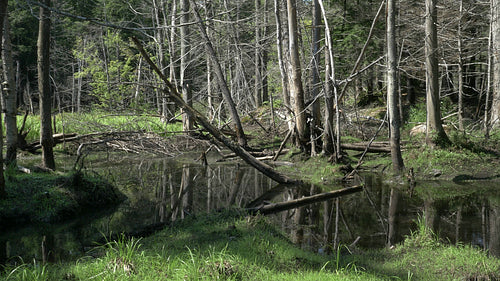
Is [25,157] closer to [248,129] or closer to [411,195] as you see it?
[248,129]

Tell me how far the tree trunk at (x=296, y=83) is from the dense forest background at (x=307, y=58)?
1.4 inches

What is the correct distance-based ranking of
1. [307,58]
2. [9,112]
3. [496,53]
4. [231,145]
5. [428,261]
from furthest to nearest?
[307,58] < [496,53] < [9,112] < [231,145] < [428,261]

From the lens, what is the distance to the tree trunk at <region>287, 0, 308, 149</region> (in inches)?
518

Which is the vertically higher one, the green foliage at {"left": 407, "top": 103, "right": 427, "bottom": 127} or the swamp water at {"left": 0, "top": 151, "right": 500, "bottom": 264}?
the green foliage at {"left": 407, "top": 103, "right": 427, "bottom": 127}

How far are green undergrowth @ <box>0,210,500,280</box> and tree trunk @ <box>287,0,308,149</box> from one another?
7.35m

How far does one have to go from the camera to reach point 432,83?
12.1 m

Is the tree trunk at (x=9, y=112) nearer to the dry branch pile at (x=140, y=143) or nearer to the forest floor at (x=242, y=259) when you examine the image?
the dry branch pile at (x=140, y=143)

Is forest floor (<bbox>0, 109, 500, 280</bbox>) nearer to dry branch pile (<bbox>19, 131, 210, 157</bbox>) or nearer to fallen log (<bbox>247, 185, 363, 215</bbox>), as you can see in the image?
fallen log (<bbox>247, 185, 363, 215</bbox>)

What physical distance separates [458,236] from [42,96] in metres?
9.05

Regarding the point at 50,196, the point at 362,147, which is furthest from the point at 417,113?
the point at 50,196

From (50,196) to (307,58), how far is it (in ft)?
59.9

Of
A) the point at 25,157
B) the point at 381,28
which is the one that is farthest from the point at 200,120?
the point at 381,28

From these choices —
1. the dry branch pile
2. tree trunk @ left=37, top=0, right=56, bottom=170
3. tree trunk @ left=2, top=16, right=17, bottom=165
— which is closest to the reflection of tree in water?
the dry branch pile

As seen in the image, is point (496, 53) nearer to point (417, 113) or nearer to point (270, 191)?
point (417, 113)
